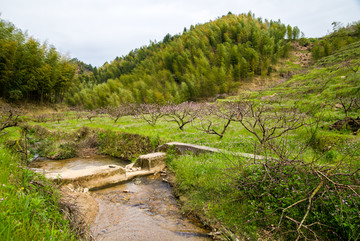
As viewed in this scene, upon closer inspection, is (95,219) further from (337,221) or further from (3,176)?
(337,221)

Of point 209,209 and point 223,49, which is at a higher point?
point 223,49

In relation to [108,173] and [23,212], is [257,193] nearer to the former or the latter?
[23,212]

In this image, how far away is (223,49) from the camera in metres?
47.2

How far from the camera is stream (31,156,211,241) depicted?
3834 millimetres

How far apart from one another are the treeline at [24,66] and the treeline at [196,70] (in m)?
11.3

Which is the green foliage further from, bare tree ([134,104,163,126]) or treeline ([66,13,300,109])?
treeline ([66,13,300,109])

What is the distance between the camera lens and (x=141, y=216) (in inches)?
179

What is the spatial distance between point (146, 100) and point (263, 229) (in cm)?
3358

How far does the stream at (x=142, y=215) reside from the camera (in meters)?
3.83

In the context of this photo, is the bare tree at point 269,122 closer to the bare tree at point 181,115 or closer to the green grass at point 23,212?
the bare tree at point 181,115

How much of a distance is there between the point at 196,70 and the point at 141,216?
1584 inches

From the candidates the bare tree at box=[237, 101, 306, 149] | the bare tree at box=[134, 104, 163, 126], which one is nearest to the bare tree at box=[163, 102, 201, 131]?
the bare tree at box=[134, 104, 163, 126]

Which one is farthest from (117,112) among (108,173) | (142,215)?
(142,215)

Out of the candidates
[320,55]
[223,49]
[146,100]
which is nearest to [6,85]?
[146,100]
